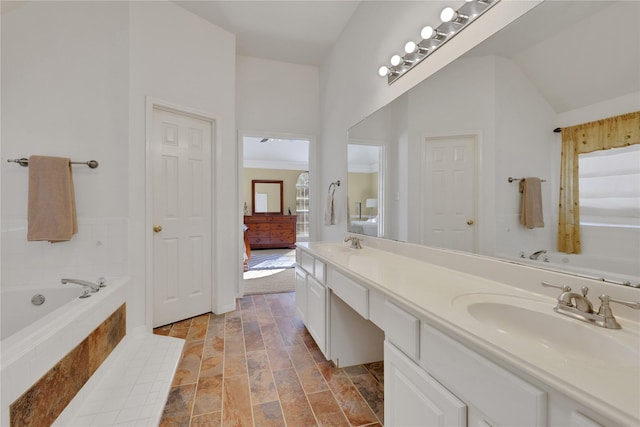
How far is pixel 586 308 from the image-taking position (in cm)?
82

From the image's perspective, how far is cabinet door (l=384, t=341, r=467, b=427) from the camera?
2.66 ft

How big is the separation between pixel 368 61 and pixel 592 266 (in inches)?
85.2

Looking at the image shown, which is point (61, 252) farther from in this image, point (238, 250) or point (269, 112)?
point (269, 112)

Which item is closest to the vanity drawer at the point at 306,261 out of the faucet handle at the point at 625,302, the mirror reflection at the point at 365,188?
the mirror reflection at the point at 365,188

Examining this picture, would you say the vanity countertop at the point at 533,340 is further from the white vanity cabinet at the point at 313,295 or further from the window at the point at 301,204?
the window at the point at 301,204

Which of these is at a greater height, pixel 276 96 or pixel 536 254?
pixel 276 96

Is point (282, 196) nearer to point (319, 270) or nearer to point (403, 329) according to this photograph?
point (319, 270)

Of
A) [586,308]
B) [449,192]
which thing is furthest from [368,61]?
[586,308]

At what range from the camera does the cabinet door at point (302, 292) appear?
7.56 ft

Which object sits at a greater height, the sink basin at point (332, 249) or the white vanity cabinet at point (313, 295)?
the sink basin at point (332, 249)

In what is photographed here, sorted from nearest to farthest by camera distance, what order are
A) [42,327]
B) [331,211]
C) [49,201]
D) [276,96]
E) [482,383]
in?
[482,383] → [42,327] → [49,201] → [331,211] → [276,96]

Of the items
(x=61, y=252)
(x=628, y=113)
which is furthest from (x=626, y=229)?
(x=61, y=252)

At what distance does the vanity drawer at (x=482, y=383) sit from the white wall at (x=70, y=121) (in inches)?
97.2

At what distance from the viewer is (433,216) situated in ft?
5.45
